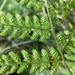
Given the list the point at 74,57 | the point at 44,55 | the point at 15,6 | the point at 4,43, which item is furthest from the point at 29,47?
the point at 44,55

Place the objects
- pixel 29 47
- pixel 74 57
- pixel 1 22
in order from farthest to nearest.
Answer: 1. pixel 29 47
2. pixel 74 57
3. pixel 1 22

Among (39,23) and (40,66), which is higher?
(39,23)

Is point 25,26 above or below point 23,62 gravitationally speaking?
above

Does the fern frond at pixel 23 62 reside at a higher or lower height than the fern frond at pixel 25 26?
lower

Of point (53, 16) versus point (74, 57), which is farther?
point (74, 57)

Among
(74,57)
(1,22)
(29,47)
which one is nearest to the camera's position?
(1,22)

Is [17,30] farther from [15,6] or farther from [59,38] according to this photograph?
[15,6]

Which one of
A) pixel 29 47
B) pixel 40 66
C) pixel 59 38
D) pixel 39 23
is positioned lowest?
pixel 29 47

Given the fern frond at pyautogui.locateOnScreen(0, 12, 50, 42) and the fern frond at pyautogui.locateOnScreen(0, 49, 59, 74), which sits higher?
the fern frond at pyautogui.locateOnScreen(0, 12, 50, 42)

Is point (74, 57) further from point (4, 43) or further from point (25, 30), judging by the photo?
point (4, 43)
